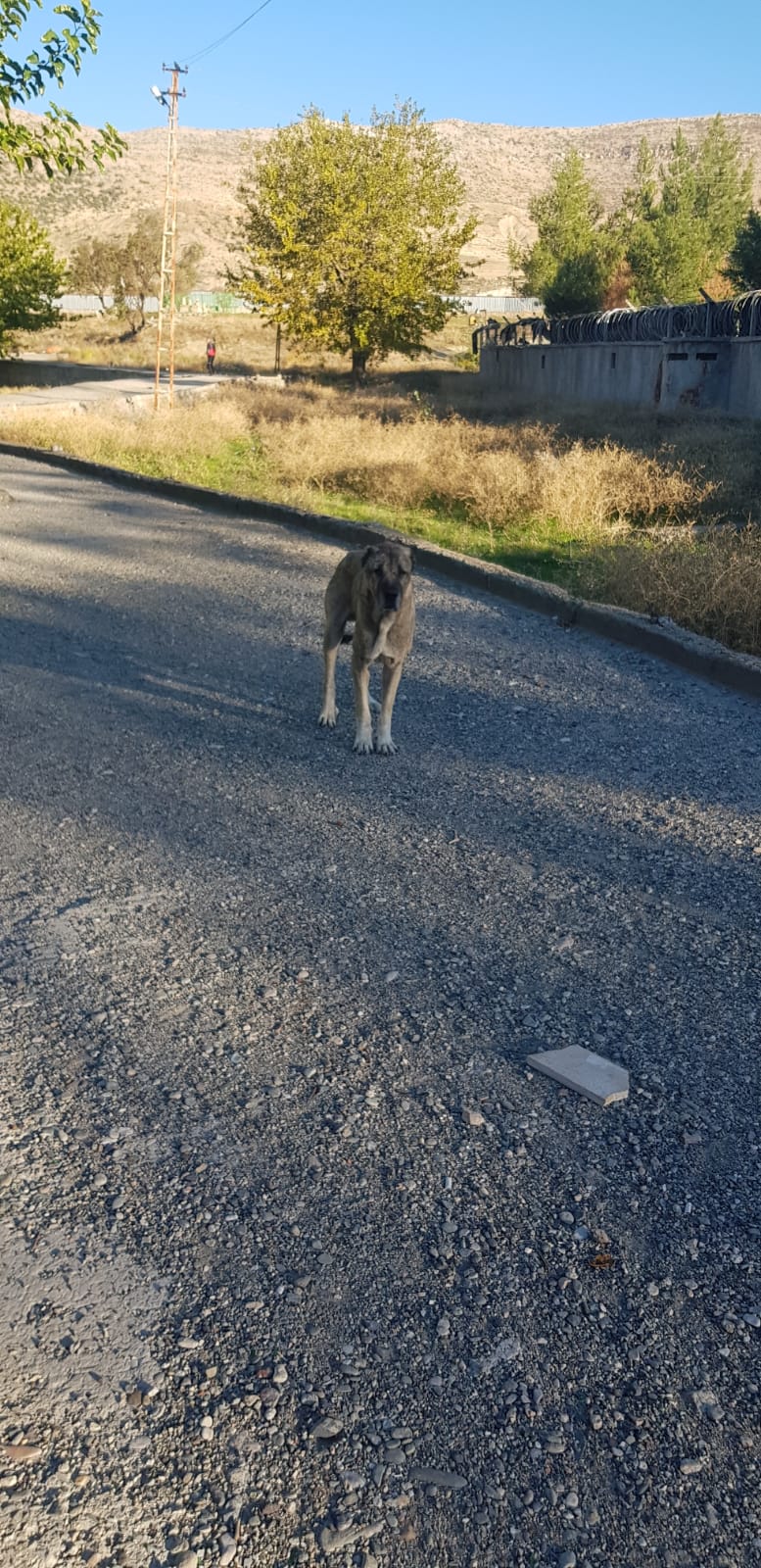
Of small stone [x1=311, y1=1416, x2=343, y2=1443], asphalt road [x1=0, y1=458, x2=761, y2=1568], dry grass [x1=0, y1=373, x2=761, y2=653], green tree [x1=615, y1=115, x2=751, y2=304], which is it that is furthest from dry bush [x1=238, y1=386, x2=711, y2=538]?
green tree [x1=615, y1=115, x2=751, y2=304]

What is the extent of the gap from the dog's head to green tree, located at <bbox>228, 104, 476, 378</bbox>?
1779 inches

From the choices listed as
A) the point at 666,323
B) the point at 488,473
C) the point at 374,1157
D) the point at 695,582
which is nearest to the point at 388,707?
the point at 374,1157

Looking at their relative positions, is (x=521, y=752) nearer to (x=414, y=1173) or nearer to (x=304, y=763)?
(x=304, y=763)

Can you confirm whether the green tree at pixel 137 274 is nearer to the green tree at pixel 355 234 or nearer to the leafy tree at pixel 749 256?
the green tree at pixel 355 234

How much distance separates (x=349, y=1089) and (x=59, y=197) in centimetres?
16081

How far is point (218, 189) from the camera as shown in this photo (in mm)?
172250

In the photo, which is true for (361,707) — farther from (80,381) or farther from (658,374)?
(80,381)

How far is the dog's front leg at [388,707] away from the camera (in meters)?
7.04

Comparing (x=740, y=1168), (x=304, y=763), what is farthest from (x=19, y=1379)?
(x=304, y=763)

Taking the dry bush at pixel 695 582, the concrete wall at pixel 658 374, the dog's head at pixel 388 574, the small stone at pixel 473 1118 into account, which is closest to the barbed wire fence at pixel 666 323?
the concrete wall at pixel 658 374

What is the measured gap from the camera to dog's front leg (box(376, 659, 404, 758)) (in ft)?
23.1

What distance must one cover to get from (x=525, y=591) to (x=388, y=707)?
A: 17.5 feet

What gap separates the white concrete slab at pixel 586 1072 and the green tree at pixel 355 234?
4864cm

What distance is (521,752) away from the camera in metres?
7.36
